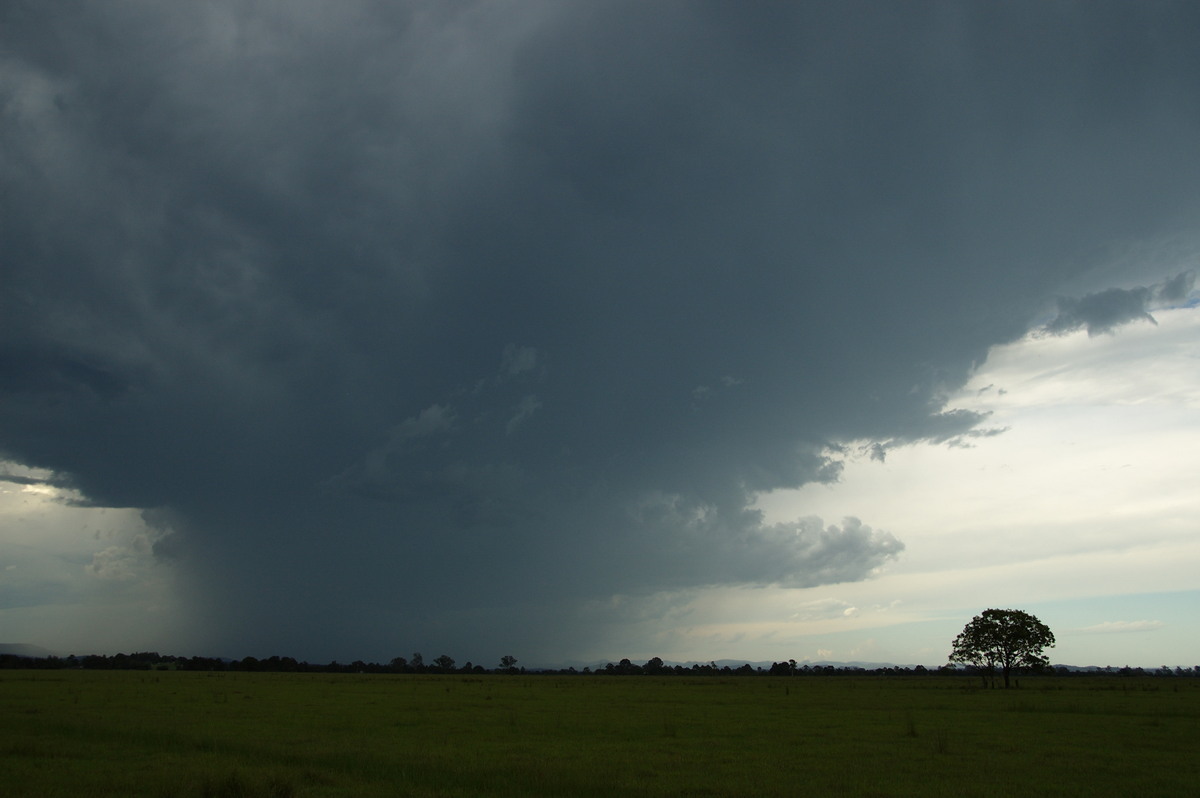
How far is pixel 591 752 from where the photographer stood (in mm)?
25297

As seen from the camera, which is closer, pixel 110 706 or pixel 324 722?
pixel 324 722

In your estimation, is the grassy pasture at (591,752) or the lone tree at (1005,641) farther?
the lone tree at (1005,641)

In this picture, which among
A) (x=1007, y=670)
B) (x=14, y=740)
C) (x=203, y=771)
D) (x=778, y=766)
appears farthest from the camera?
(x=1007, y=670)

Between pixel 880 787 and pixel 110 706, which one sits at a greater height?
pixel 880 787

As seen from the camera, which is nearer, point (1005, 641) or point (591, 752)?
point (591, 752)

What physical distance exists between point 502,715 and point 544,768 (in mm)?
20252

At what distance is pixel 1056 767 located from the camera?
21422 mm

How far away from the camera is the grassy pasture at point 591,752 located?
18.8m

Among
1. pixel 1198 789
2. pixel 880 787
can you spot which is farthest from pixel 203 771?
pixel 1198 789

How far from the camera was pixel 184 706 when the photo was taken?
147 ft

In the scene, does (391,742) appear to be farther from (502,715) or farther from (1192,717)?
(1192,717)

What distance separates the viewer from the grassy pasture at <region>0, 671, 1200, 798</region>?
61.6ft

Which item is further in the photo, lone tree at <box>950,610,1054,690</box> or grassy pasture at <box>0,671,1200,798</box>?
lone tree at <box>950,610,1054,690</box>

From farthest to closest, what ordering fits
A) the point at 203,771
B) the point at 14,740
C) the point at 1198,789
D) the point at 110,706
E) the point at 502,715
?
1. the point at 110,706
2. the point at 502,715
3. the point at 14,740
4. the point at 203,771
5. the point at 1198,789
